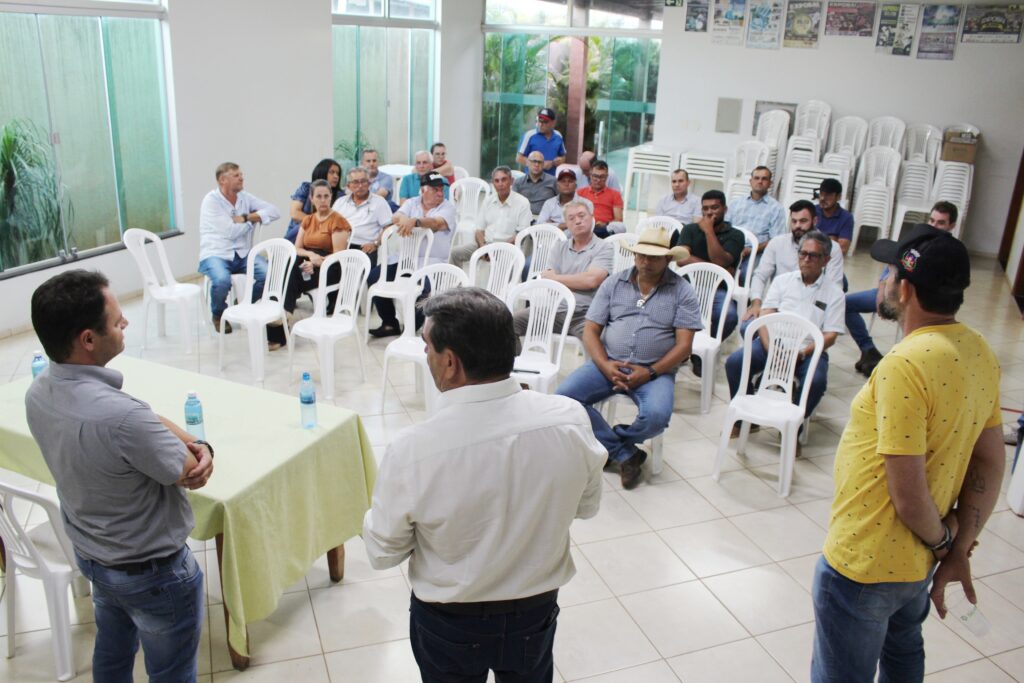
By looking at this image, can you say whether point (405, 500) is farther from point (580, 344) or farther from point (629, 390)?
point (580, 344)

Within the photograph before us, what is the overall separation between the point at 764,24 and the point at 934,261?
9.09 meters

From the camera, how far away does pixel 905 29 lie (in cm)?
935

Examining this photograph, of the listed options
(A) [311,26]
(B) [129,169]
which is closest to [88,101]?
(B) [129,169]

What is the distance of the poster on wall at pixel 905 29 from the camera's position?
929cm

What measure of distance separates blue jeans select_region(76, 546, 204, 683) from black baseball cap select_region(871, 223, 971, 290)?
201 cm

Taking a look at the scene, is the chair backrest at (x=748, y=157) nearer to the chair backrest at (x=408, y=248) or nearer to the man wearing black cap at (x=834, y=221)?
the man wearing black cap at (x=834, y=221)

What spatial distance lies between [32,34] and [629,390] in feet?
16.5

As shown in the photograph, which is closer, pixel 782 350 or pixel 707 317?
pixel 782 350

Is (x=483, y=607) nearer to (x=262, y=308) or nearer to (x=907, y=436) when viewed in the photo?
(x=907, y=436)

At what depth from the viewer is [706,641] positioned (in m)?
3.14

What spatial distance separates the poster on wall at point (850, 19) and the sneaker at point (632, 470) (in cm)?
744

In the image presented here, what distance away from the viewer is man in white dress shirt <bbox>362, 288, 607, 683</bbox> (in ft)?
5.65

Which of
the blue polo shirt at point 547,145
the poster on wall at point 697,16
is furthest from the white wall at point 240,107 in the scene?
the poster on wall at point 697,16

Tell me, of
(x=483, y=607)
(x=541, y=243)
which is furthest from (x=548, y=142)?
(x=483, y=607)
